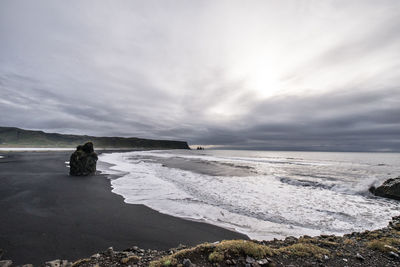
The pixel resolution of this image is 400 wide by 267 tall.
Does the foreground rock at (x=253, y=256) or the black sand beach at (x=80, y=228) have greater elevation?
the foreground rock at (x=253, y=256)

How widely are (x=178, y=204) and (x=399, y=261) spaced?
950 centimetres

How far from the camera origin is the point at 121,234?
6.62 m

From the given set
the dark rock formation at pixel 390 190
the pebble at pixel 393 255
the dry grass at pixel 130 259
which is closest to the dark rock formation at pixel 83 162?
the dry grass at pixel 130 259

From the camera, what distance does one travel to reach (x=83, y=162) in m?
19.5

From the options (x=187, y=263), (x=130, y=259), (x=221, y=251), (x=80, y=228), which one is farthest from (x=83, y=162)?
(x=221, y=251)

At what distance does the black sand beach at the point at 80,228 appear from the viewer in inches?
216

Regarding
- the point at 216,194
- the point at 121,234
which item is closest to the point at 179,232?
the point at 121,234

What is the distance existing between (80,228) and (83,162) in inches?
609

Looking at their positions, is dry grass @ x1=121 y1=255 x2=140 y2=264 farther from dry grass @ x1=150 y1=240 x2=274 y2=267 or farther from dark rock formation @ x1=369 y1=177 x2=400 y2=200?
dark rock formation @ x1=369 y1=177 x2=400 y2=200

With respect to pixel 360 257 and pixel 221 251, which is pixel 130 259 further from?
pixel 360 257

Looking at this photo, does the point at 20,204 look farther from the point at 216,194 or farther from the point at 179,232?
the point at 216,194

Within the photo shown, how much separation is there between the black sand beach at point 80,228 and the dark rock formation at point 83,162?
822 centimetres

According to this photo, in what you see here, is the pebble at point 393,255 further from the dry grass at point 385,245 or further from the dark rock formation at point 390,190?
the dark rock formation at point 390,190

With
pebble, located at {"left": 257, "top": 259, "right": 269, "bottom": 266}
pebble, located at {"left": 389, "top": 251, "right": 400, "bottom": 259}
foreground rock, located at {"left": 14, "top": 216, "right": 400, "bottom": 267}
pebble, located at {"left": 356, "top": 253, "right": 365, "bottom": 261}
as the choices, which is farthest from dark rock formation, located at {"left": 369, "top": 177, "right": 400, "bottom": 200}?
pebble, located at {"left": 257, "top": 259, "right": 269, "bottom": 266}
